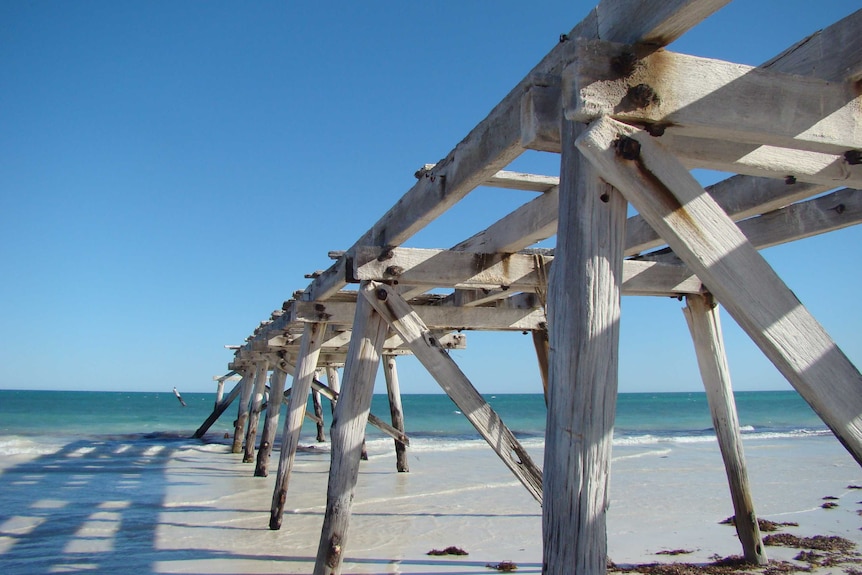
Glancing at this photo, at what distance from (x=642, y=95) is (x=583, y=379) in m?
0.87

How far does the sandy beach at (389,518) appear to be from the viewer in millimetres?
5711

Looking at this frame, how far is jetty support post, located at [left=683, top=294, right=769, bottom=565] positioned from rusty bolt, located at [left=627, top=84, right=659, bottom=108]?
3253 mm

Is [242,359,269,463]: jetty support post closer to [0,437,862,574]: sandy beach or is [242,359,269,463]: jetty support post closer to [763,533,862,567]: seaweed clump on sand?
[0,437,862,574]: sandy beach

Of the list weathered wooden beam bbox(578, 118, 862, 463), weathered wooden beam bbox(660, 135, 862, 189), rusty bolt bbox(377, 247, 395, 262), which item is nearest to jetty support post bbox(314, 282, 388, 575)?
rusty bolt bbox(377, 247, 395, 262)

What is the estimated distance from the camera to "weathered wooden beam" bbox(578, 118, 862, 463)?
66.7 inches

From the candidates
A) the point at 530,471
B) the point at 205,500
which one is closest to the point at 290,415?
the point at 205,500

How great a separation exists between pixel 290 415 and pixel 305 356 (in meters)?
0.73

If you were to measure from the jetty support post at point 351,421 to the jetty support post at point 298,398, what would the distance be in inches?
Answer: 105

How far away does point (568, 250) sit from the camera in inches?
79.8

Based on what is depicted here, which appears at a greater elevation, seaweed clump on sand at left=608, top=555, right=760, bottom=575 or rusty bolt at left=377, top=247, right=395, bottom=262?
rusty bolt at left=377, top=247, right=395, bottom=262

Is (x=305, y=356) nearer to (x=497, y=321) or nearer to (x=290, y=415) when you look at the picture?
(x=290, y=415)

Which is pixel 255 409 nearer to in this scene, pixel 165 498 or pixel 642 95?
pixel 165 498

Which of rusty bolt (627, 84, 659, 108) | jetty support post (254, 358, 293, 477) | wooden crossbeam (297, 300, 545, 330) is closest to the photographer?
rusty bolt (627, 84, 659, 108)

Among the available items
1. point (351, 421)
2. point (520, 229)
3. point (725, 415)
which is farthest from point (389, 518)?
point (520, 229)
